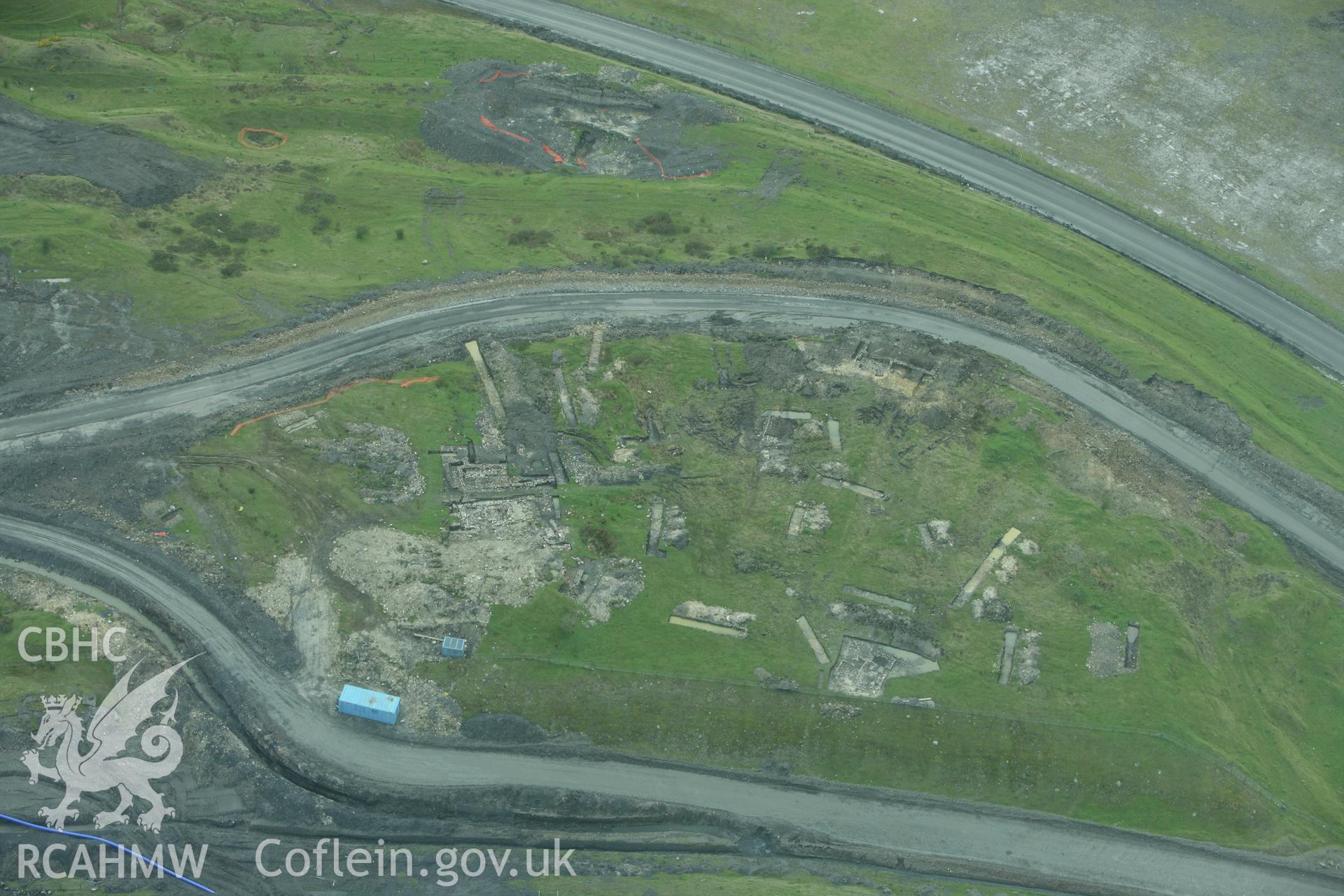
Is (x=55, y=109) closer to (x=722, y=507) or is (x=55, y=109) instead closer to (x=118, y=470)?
(x=118, y=470)

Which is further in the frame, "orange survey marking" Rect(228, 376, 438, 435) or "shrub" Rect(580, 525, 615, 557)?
"orange survey marking" Rect(228, 376, 438, 435)

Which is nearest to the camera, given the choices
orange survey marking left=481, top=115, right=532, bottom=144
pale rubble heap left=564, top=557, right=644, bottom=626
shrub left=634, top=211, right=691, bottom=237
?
pale rubble heap left=564, top=557, right=644, bottom=626

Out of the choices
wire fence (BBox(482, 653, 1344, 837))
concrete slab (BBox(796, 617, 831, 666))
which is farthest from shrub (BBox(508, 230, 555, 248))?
concrete slab (BBox(796, 617, 831, 666))

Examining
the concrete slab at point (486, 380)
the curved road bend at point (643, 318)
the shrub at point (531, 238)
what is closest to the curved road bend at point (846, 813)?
the curved road bend at point (643, 318)

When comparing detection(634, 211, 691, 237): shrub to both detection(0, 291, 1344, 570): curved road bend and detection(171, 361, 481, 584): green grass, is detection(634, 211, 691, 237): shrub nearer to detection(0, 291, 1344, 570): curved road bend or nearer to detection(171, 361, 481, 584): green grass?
detection(0, 291, 1344, 570): curved road bend

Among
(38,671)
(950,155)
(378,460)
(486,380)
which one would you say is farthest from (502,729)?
(950,155)

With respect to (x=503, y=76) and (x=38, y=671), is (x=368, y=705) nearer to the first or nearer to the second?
(x=38, y=671)

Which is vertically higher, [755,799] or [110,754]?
[755,799]
